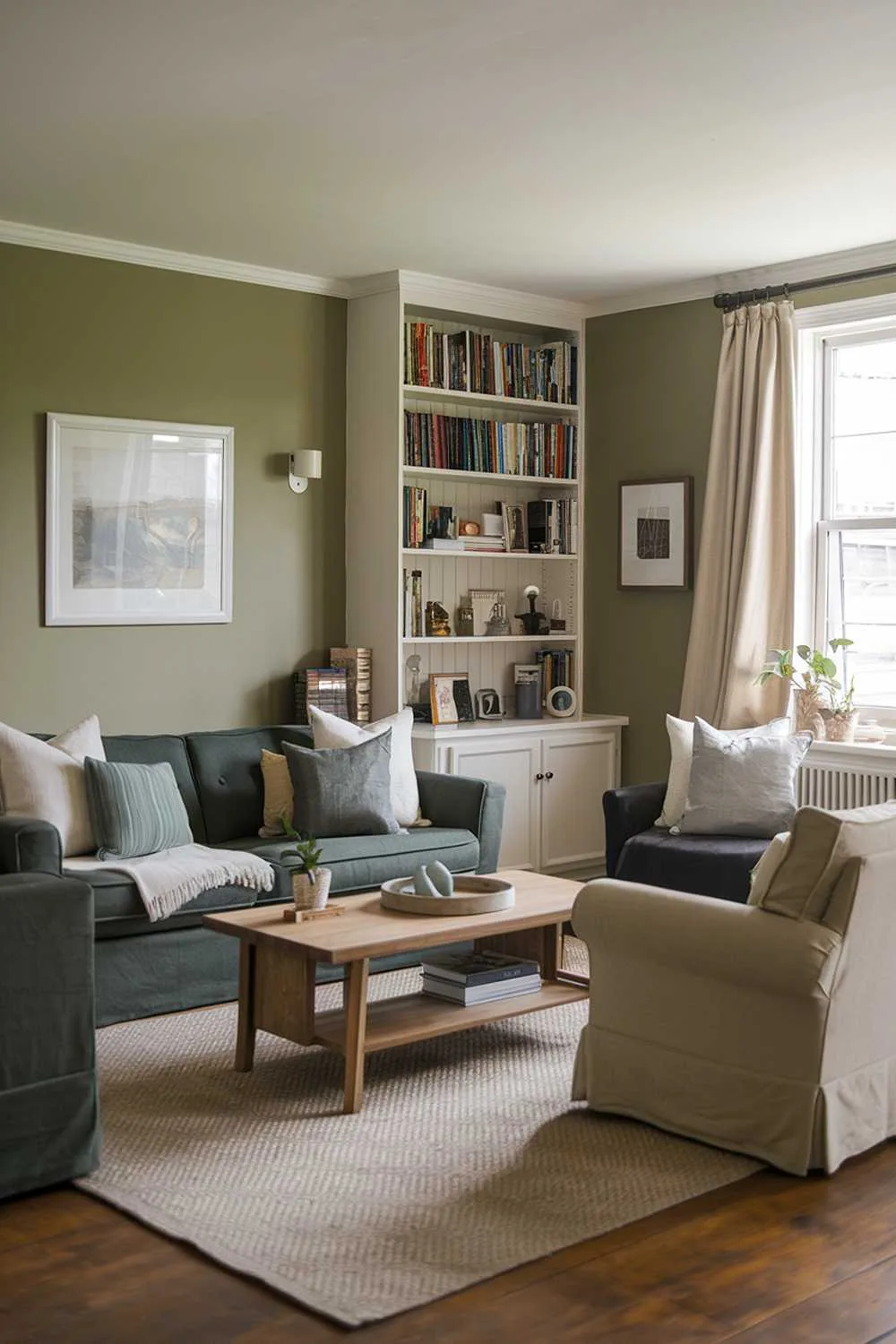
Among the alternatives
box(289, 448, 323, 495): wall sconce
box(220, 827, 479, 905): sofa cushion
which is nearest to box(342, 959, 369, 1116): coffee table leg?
box(220, 827, 479, 905): sofa cushion

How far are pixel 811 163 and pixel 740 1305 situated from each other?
11.3 feet

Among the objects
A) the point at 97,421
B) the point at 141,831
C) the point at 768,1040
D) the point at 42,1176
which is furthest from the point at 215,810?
the point at 768,1040

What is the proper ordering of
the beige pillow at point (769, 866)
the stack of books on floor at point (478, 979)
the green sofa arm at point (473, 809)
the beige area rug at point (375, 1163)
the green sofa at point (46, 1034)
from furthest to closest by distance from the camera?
the green sofa arm at point (473, 809) → the stack of books on floor at point (478, 979) → the beige pillow at point (769, 866) → the green sofa at point (46, 1034) → the beige area rug at point (375, 1163)

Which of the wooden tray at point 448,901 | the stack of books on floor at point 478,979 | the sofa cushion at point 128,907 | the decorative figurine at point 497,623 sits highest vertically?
the decorative figurine at point 497,623

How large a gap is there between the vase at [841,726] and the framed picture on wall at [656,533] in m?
1.00

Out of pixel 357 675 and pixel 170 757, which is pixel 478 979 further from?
pixel 357 675

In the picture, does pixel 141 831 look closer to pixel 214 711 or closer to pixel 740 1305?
pixel 214 711

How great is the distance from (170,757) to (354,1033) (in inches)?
75.1

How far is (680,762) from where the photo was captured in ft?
18.4

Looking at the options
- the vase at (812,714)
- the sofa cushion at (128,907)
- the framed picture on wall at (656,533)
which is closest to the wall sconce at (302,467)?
the framed picture on wall at (656,533)

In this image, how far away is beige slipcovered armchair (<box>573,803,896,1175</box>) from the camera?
3.30 meters

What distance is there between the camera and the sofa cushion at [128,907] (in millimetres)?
4418

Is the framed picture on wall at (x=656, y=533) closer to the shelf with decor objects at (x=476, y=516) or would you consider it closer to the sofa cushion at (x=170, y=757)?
the shelf with decor objects at (x=476, y=516)

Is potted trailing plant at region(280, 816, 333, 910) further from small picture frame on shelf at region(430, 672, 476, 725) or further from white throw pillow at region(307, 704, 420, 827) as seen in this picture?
small picture frame on shelf at region(430, 672, 476, 725)
